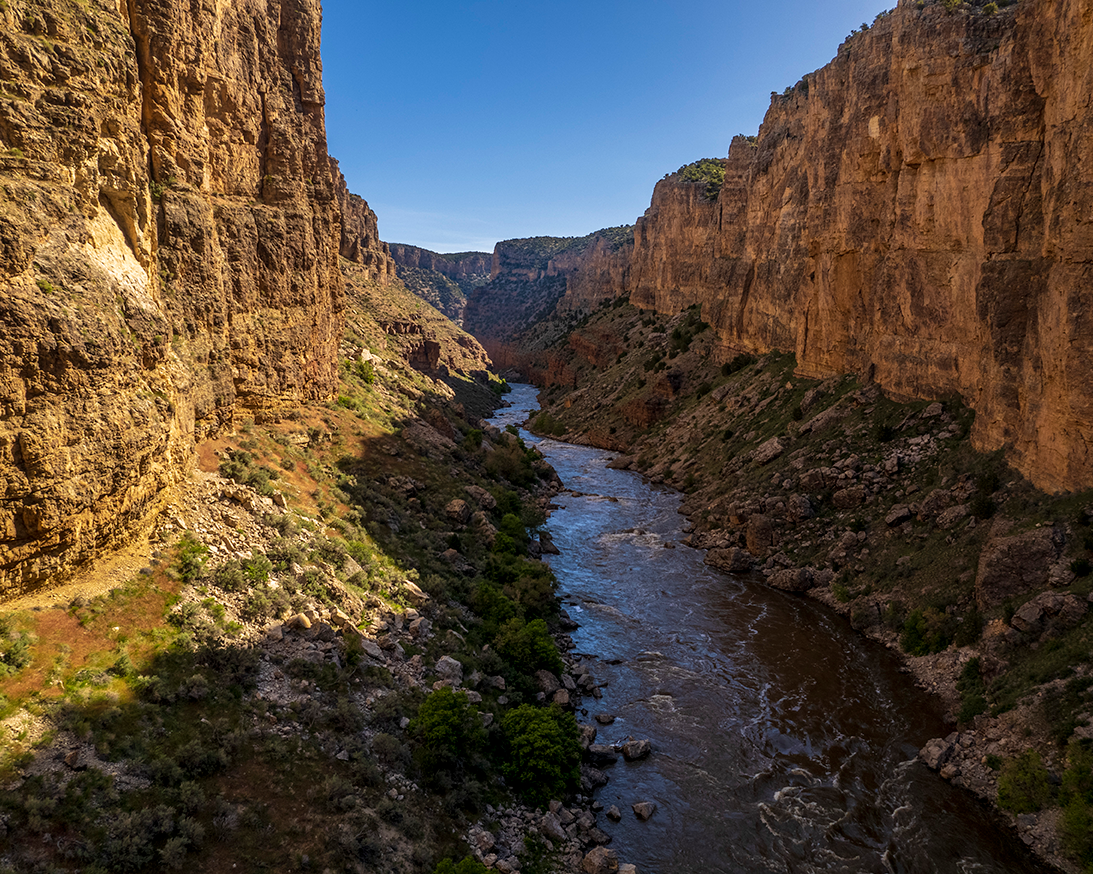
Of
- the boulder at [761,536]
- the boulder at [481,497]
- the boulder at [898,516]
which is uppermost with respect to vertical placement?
the boulder at [898,516]

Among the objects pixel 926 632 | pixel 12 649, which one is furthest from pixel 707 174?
pixel 12 649

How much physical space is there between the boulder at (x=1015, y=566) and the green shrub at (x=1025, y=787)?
20.4ft

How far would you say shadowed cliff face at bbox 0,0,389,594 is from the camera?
490 inches

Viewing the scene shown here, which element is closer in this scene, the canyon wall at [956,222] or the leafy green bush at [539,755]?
the leafy green bush at [539,755]

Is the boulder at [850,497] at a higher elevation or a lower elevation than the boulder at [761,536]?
higher

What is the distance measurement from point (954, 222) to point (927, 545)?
15426mm

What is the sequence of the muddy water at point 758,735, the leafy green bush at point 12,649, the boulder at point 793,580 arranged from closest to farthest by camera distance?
the leafy green bush at point 12,649
the muddy water at point 758,735
the boulder at point 793,580

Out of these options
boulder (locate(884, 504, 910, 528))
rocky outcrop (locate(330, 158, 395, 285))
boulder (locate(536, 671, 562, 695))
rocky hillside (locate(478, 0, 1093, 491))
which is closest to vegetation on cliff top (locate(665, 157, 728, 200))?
rocky hillside (locate(478, 0, 1093, 491))

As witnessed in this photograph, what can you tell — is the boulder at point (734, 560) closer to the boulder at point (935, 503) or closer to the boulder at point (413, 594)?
the boulder at point (935, 503)

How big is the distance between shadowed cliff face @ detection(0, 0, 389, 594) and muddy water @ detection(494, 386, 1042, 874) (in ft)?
48.4

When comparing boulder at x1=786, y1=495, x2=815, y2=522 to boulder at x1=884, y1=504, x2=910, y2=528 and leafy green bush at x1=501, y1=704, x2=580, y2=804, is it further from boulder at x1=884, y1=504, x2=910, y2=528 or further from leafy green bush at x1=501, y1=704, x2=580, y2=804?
leafy green bush at x1=501, y1=704, x2=580, y2=804

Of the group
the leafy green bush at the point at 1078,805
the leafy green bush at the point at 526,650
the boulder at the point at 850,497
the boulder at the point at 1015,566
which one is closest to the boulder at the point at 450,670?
the leafy green bush at the point at 526,650

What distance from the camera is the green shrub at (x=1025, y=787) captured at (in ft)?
52.5

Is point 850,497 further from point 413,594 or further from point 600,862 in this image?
point 600,862
